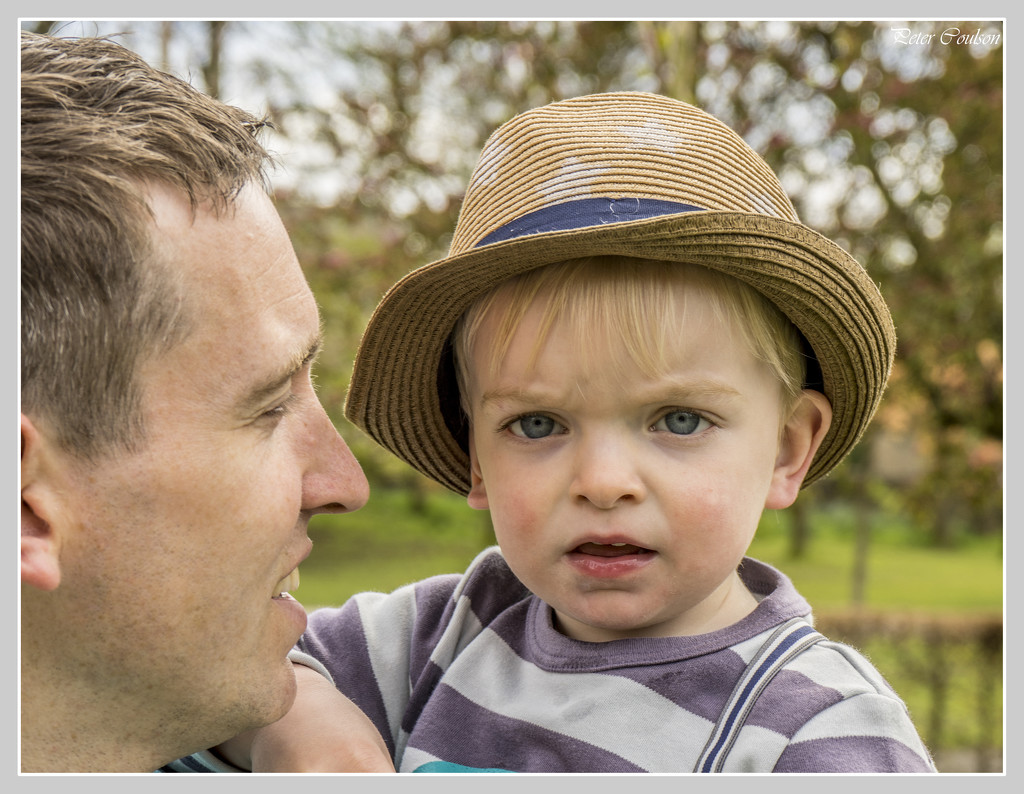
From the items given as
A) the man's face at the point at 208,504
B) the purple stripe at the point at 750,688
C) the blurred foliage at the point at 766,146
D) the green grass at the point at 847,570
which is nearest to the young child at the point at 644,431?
the purple stripe at the point at 750,688

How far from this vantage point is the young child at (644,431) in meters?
1.82

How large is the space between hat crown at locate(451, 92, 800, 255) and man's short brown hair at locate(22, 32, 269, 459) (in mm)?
605

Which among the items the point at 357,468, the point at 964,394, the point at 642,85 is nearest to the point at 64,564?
the point at 357,468

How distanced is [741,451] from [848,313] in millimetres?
348

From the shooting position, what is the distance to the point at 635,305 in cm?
188

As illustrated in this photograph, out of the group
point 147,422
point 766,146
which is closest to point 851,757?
point 147,422

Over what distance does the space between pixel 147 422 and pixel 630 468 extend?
0.84 meters

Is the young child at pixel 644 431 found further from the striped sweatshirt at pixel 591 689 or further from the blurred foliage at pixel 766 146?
the blurred foliage at pixel 766 146

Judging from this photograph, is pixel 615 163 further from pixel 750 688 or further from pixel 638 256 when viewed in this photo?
pixel 750 688

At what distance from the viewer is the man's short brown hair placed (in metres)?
1.57

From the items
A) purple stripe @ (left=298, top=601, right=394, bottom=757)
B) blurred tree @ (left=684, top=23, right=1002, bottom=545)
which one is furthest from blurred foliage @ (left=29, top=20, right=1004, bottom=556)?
purple stripe @ (left=298, top=601, right=394, bottom=757)

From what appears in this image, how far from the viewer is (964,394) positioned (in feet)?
22.6

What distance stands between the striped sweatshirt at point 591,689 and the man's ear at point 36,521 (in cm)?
77

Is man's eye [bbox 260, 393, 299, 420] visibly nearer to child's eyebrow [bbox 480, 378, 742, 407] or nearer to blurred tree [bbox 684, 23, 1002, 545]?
child's eyebrow [bbox 480, 378, 742, 407]
